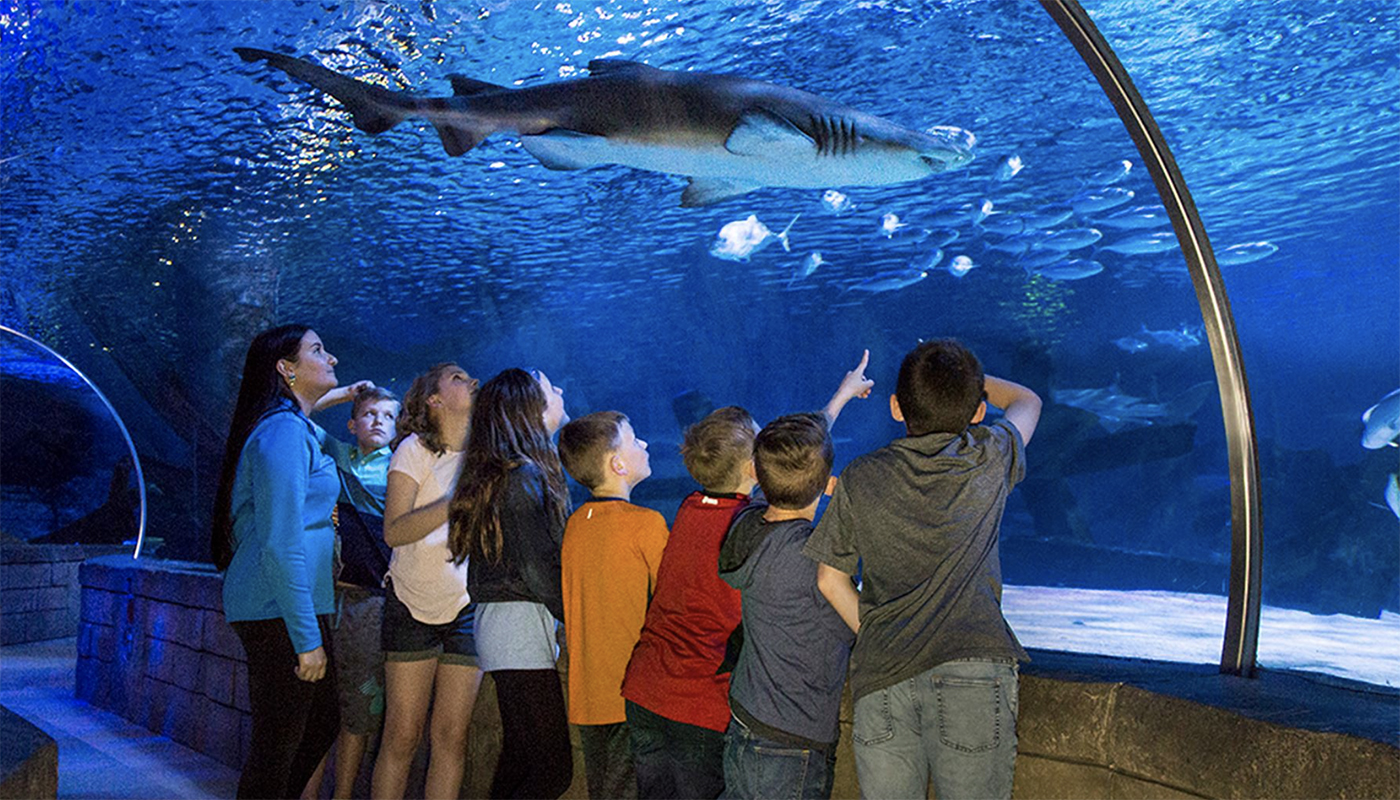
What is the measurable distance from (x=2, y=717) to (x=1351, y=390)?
2187 inches

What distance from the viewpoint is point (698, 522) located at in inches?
90.7

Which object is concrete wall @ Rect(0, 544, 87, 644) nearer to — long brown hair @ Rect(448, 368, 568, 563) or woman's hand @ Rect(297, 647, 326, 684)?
woman's hand @ Rect(297, 647, 326, 684)

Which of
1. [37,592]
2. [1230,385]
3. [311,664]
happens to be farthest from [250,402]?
[37,592]

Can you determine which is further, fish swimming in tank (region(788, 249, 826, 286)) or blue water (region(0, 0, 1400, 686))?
fish swimming in tank (region(788, 249, 826, 286))

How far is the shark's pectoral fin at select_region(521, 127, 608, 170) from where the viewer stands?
4.60m

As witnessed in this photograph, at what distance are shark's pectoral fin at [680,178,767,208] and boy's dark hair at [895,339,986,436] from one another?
360 cm

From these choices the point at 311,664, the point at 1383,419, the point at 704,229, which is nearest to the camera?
the point at 311,664

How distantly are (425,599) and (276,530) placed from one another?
1.57ft

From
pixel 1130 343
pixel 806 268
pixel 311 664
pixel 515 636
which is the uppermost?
pixel 806 268

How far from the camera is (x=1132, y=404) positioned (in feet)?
82.9

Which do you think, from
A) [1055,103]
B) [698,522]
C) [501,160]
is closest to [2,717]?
[698,522]

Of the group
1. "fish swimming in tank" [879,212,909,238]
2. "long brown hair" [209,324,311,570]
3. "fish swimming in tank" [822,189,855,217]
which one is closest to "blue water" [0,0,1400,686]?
"fish swimming in tank" [822,189,855,217]

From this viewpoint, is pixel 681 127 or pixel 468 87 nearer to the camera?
pixel 468 87

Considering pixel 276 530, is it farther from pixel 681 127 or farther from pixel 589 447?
pixel 681 127
